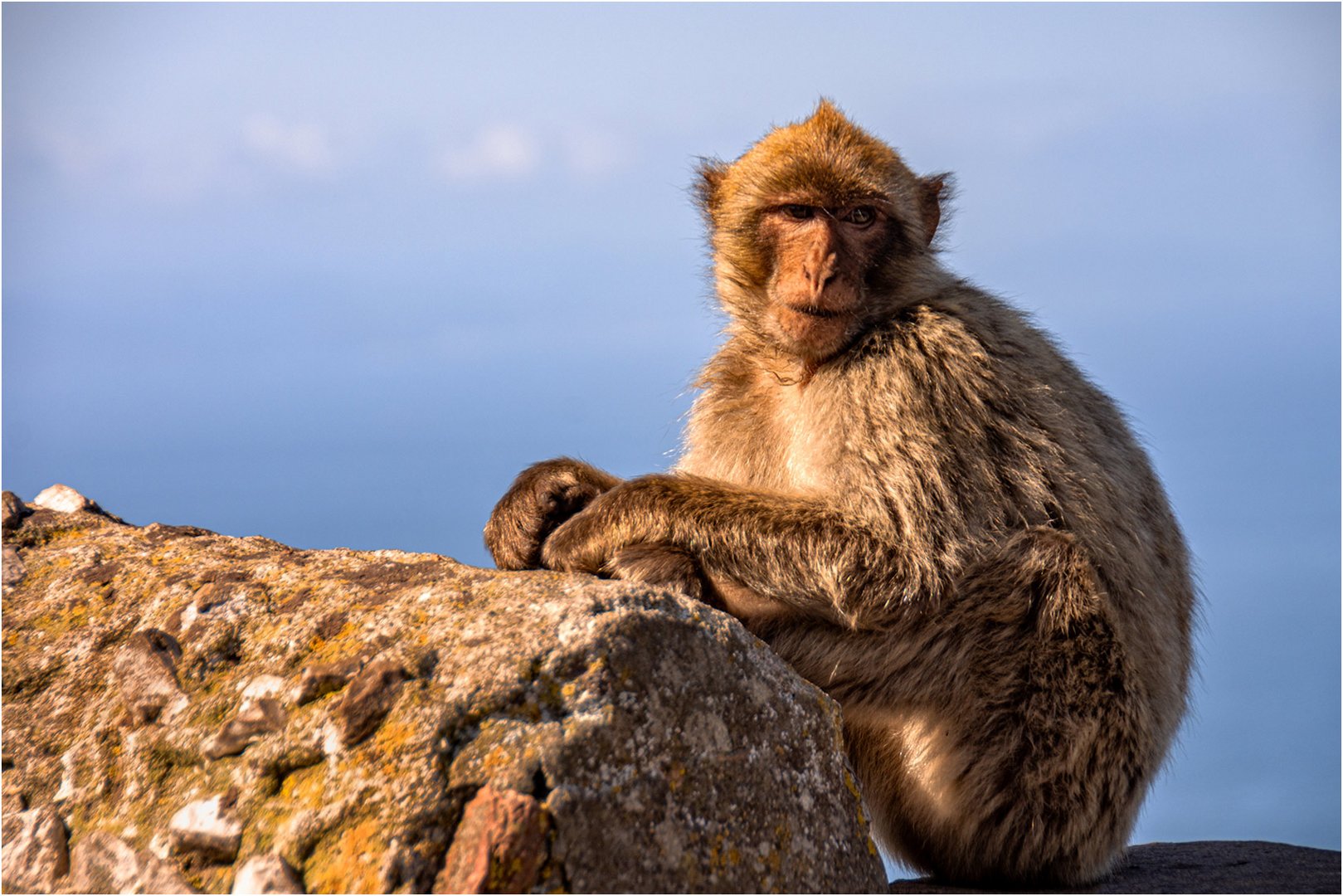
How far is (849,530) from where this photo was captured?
446 centimetres

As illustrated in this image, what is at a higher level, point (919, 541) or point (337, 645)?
point (337, 645)

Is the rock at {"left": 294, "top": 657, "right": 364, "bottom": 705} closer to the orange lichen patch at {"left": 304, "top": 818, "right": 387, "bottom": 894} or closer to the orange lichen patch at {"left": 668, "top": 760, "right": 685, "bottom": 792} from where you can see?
the orange lichen patch at {"left": 304, "top": 818, "right": 387, "bottom": 894}

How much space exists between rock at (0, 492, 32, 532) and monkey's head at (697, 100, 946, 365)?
9.44ft

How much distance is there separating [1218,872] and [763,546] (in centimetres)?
244

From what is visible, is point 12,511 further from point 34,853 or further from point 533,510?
point 533,510

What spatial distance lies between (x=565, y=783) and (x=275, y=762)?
78 cm

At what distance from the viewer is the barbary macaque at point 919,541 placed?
4.43 metres

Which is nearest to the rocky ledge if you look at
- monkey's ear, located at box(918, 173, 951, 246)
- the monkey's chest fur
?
the monkey's chest fur

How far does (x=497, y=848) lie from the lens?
286 cm

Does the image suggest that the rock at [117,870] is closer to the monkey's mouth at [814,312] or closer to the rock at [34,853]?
the rock at [34,853]

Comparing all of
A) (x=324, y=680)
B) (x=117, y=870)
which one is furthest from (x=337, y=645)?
(x=117, y=870)

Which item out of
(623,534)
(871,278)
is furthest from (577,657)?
(871,278)

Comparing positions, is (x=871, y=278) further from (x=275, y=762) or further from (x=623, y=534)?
(x=275, y=762)

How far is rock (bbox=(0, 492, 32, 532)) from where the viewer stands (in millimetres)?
4398
